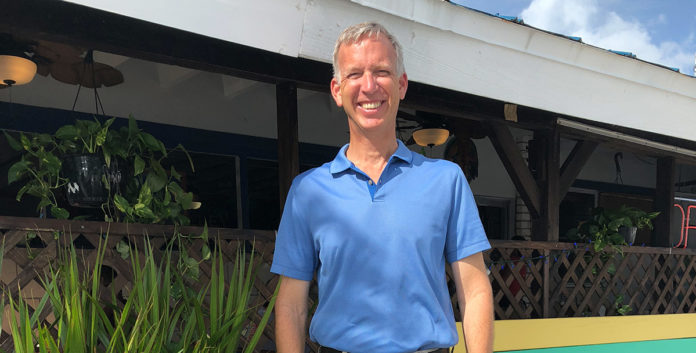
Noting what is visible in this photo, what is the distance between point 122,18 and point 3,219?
3.75ft

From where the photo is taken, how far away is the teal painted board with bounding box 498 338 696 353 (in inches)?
166

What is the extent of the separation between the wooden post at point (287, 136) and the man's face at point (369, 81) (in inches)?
69.1

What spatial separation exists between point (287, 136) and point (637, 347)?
3966 millimetres

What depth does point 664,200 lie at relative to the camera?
5.27 meters

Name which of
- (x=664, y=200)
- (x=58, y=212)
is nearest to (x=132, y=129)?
(x=58, y=212)

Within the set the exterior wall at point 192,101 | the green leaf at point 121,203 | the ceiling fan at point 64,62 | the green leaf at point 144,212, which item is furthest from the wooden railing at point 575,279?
the ceiling fan at point 64,62

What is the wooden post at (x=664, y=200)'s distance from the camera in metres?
5.20

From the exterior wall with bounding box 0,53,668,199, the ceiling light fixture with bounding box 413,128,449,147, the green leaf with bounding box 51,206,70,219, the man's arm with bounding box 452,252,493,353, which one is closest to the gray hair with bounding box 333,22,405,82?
the man's arm with bounding box 452,252,493,353

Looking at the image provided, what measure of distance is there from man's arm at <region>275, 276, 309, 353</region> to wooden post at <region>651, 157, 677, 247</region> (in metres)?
5.15

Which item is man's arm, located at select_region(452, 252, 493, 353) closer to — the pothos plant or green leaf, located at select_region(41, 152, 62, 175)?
the pothos plant

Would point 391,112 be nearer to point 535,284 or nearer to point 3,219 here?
point 3,219

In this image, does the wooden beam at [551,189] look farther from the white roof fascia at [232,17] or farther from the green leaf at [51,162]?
the green leaf at [51,162]

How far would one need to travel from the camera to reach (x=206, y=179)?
489 cm

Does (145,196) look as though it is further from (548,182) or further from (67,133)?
(548,182)
